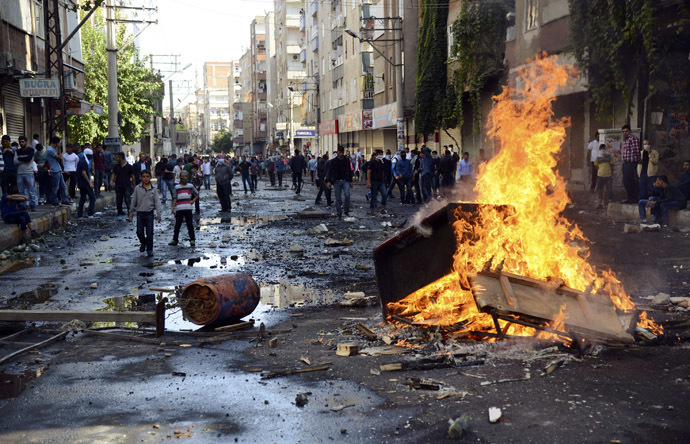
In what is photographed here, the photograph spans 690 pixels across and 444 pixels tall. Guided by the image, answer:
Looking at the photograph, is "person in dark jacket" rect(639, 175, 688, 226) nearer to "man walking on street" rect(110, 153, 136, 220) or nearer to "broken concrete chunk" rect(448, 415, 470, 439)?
"broken concrete chunk" rect(448, 415, 470, 439)

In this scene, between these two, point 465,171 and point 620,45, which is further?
point 465,171

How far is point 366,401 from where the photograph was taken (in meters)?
5.05

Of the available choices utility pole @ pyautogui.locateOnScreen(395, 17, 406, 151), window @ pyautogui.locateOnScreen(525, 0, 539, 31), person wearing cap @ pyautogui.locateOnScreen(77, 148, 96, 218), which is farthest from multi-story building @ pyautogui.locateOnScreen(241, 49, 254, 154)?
person wearing cap @ pyautogui.locateOnScreen(77, 148, 96, 218)

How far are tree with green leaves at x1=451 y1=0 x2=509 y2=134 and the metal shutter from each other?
Answer: 701 inches

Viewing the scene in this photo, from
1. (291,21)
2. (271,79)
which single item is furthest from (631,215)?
(271,79)

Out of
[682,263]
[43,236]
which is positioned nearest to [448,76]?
[43,236]

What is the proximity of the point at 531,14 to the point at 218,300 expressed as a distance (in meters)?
21.8

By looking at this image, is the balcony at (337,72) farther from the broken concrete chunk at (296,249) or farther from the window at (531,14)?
the broken concrete chunk at (296,249)

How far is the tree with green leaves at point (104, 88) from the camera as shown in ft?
142

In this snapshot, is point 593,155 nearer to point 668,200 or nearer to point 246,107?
point 668,200

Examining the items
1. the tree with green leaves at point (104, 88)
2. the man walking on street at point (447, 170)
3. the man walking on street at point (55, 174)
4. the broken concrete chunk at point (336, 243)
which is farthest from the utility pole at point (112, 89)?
the broken concrete chunk at point (336, 243)

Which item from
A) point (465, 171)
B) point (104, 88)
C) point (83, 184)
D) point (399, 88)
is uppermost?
point (104, 88)

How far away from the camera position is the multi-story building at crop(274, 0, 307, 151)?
86812 mm

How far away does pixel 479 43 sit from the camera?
29953mm
